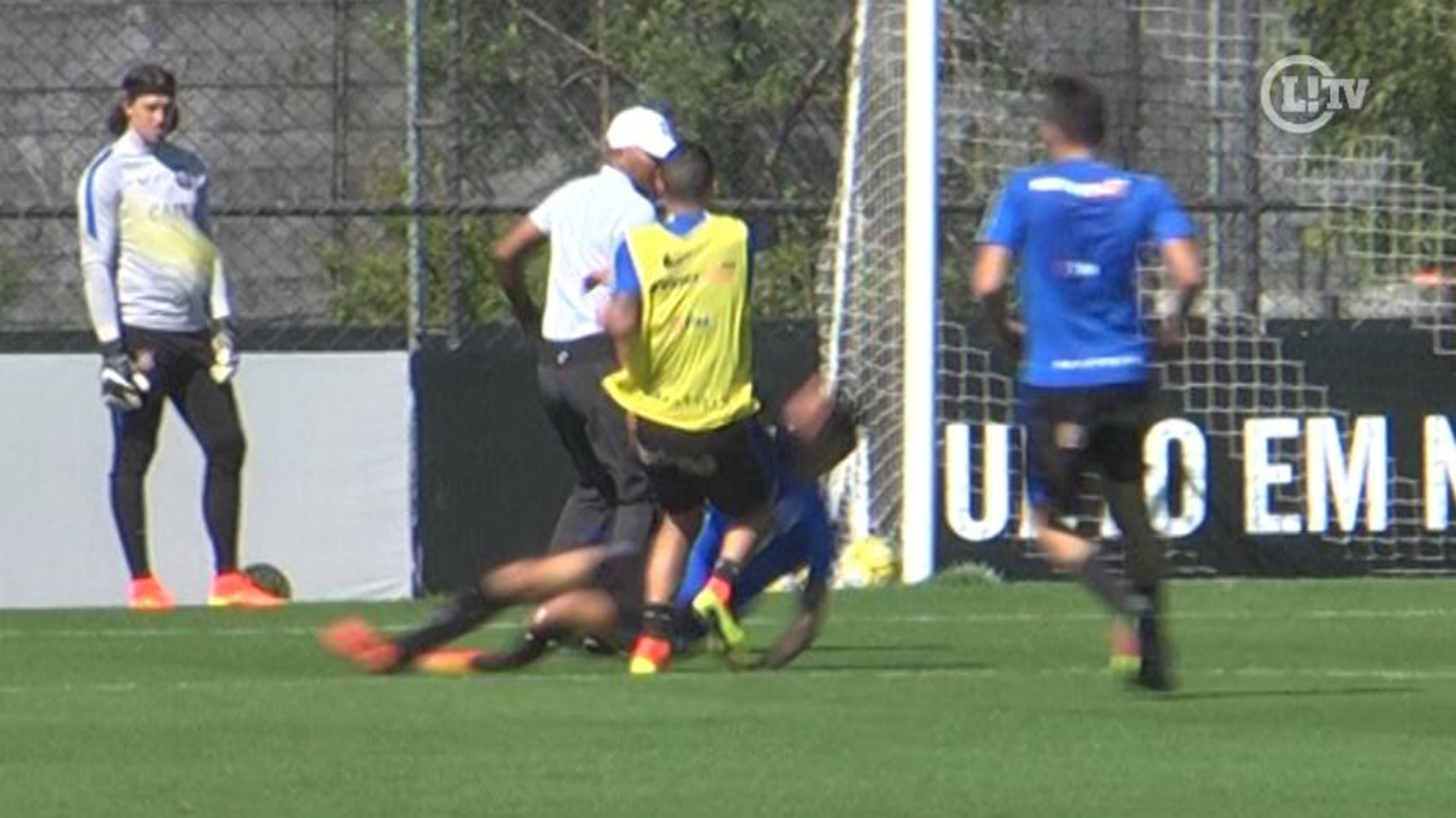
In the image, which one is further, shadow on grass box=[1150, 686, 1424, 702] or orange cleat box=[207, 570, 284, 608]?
orange cleat box=[207, 570, 284, 608]

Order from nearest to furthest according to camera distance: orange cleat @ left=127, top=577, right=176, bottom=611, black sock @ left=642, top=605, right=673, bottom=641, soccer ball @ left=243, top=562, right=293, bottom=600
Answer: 1. black sock @ left=642, top=605, right=673, bottom=641
2. orange cleat @ left=127, top=577, right=176, bottom=611
3. soccer ball @ left=243, top=562, right=293, bottom=600

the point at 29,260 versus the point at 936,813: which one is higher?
the point at 29,260

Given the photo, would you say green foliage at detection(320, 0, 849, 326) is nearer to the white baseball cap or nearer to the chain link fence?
the chain link fence

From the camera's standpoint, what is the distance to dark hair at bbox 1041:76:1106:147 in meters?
11.5

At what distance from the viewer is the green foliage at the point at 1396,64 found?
64.2 ft

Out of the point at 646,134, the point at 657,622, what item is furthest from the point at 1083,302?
the point at 646,134

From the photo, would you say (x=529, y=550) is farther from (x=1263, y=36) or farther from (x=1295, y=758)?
(x=1295, y=758)

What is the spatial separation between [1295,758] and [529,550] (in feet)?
30.4

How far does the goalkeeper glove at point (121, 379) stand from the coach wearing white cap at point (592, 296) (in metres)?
2.71

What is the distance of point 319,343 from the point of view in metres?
18.6

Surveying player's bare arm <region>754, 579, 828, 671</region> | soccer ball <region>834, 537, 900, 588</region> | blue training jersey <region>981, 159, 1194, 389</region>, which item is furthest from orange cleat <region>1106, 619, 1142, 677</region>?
soccer ball <region>834, 537, 900, 588</region>

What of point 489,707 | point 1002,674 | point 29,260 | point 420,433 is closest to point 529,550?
point 420,433

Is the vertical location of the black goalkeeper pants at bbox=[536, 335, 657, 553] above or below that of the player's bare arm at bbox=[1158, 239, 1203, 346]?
below

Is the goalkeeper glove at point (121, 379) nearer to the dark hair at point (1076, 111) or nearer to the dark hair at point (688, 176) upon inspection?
the dark hair at point (688, 176)
